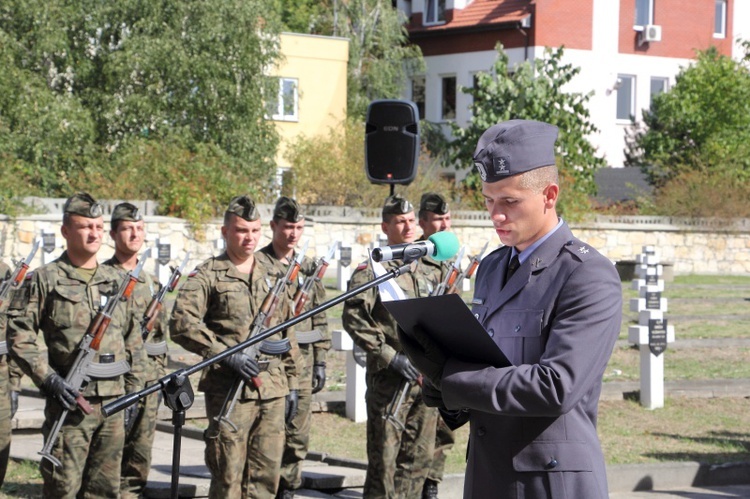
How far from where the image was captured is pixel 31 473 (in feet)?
30.1

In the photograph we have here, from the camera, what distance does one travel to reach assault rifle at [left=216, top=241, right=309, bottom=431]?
734 cm

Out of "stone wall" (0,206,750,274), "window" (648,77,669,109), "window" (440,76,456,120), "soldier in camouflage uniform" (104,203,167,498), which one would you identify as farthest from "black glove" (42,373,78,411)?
"window" (648,77,669,109)

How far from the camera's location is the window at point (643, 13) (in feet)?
149

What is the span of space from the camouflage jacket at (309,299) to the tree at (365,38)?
109 feet

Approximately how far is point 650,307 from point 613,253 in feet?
55.4

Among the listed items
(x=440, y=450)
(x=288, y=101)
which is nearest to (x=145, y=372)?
(x=440, y=450)

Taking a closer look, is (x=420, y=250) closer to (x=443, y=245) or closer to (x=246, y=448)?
(x=443, y=245)

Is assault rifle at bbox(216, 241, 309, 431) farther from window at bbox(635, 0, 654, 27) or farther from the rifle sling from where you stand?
window at bbox(635, 0, 654, 27)

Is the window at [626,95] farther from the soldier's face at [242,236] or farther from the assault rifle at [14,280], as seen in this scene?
the soldier's face at [242,236]

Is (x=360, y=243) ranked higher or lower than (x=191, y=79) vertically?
lower

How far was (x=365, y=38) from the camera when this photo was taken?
43906mm

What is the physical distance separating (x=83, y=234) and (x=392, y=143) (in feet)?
8.86

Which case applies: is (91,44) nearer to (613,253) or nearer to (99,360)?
(613,253)

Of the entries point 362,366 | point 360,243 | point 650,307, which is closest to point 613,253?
point 360,243
